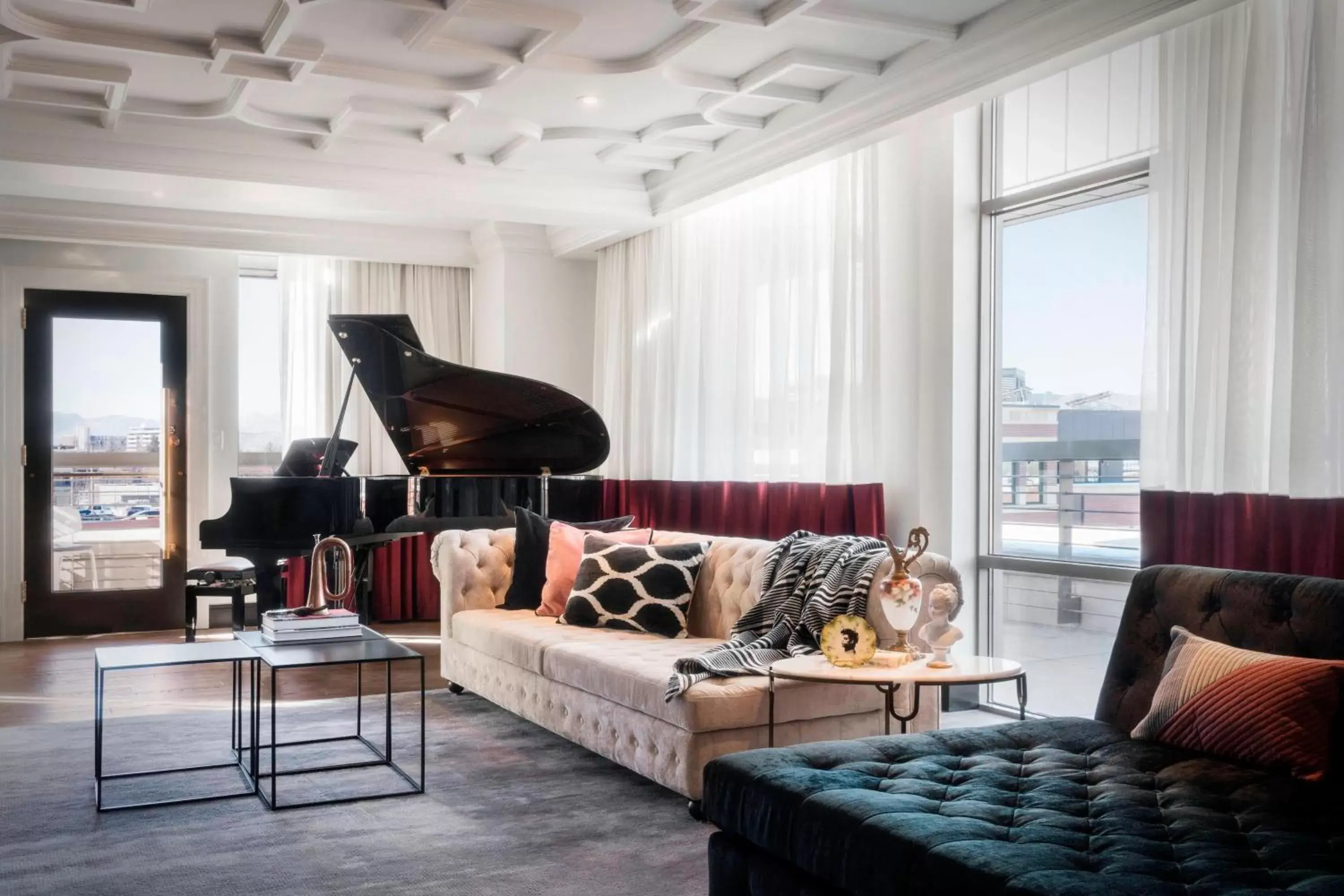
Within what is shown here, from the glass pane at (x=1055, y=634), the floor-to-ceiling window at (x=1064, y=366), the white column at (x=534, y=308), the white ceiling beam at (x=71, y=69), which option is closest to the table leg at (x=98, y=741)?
the white ceiling beam at (x=71, y=69)

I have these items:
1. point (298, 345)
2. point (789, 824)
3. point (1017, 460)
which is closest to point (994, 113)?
point (1017, 460)

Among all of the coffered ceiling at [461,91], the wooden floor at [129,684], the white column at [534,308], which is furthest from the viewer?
the white column at [534,308]

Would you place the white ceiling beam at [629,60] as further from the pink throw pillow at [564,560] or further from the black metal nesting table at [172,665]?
the black metal nesting table at [172,665]

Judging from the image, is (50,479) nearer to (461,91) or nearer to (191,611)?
(191,611)

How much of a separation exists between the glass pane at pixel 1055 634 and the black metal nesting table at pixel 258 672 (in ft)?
8.07

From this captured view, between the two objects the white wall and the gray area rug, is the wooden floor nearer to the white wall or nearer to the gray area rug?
the gray area rug

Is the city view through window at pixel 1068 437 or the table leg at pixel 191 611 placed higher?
the city view through window at pixel 1068 437

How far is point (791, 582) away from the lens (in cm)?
418

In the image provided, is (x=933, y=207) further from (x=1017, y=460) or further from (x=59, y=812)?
(x=59, y=812)

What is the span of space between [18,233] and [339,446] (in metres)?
2.27

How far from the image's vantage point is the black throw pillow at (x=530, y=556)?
17.6 feet

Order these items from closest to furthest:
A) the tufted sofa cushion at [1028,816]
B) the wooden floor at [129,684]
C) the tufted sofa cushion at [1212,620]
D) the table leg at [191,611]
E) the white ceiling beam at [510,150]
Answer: the tufted sofa cushion at [1028,816], the tufted sofa cushion at [1212,620], the wooden floor at [129,684], the white ceiling beam at [510,150], the table leg at [191,611]

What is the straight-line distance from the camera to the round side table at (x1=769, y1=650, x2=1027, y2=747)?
10.4 feet

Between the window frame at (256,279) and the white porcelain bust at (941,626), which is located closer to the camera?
the white porcelain bust at (941,626)
